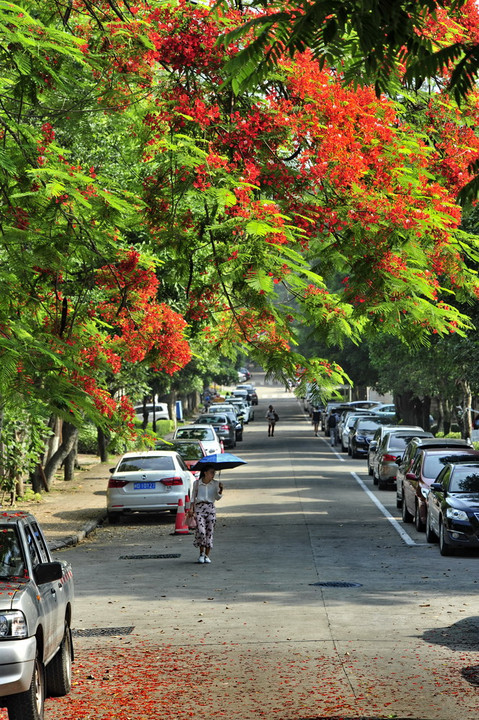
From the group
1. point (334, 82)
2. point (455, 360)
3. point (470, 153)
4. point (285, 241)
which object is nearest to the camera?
point (285, 241)

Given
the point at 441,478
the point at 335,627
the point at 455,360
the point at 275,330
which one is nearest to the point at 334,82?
the point at 275,330

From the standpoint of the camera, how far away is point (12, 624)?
24.7ft

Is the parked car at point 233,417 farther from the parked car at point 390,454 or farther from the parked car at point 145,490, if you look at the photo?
the parked car at point 145,490

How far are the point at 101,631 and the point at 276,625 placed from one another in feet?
6.26

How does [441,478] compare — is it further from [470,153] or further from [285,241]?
[285,241]

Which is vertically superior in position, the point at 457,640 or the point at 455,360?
the point at 455,360

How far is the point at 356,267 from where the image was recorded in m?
11.6

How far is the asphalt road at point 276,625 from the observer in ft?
29.7

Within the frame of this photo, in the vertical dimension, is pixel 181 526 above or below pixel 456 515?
below

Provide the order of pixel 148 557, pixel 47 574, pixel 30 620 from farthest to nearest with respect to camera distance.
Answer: pixel 148 557 < pixel 47 574 < pixel 30 620

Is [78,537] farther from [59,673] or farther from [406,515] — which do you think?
[59,673]

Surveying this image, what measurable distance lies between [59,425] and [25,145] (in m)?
25.5

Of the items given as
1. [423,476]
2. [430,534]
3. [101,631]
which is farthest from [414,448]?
[101,631]

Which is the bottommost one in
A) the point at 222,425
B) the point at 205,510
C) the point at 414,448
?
the point at 222,425
